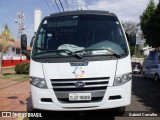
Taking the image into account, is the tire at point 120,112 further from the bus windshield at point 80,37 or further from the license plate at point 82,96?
the license plate at point 82,96

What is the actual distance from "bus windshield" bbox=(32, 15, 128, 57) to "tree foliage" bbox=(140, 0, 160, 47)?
22.1 metres

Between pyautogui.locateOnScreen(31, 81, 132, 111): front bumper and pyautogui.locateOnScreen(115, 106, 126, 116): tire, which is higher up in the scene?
pyautogui.locateOnScreen(31, 81, 132, 111): front bumper

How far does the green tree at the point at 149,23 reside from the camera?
3294cm

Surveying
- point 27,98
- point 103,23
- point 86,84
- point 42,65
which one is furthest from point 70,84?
point 27,98

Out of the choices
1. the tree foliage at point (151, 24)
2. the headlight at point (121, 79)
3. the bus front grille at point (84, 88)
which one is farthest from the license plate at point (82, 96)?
the tree foliage at point (151, 24)

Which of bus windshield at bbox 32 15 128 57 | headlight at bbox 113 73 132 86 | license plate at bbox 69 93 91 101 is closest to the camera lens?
license plate at bbox 69 93 91 101

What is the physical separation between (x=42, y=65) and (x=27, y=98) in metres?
5.14

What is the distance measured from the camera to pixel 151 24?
33.0 metres

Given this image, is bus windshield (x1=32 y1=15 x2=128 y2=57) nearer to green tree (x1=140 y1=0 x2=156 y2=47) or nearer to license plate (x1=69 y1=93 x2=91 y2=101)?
license plate (x1=69 y1=93 x2=91 y2=101)

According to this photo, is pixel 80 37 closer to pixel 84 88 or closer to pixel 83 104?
pixel 84 88

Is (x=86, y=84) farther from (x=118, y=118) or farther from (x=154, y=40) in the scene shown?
(x=154, y=40)

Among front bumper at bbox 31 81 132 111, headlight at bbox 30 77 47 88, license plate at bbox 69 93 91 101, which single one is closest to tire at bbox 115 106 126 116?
front bumper at bbox 31 81 132 111

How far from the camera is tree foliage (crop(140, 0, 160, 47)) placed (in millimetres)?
31003

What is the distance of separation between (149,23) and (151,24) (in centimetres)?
29
